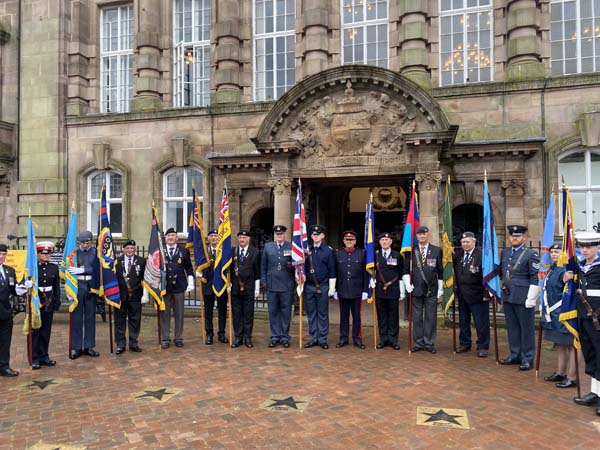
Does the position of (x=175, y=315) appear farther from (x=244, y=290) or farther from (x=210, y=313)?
(x=244, y=290)

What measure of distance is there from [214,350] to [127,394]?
2491mm

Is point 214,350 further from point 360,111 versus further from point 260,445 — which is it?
point 360,111

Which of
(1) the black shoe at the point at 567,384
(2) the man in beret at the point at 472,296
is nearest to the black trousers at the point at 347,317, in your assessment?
(2) the man in beret at the point at 472,296

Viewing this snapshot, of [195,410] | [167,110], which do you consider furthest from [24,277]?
[167,110]

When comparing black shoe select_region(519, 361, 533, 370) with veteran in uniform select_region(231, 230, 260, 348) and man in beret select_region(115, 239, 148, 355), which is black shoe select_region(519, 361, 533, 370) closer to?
veteran in uniform select_region(231, 230, 260, 348)

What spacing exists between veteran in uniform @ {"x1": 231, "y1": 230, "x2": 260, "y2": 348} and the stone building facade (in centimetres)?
347

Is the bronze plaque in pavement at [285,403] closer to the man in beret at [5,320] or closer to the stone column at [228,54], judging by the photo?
the man in beret at [5,320]

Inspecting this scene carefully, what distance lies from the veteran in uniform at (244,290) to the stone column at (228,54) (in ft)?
25.3

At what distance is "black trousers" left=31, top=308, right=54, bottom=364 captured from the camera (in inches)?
303

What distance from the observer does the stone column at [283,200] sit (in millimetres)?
12414

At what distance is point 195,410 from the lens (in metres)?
5.64

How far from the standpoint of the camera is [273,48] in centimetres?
1562

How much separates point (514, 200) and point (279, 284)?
7259mm

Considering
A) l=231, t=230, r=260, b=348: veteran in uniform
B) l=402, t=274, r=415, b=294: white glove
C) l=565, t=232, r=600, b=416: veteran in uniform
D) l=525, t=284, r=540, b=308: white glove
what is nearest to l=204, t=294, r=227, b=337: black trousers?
l=231, t=230, r=260, b=348: veteran in uniform
